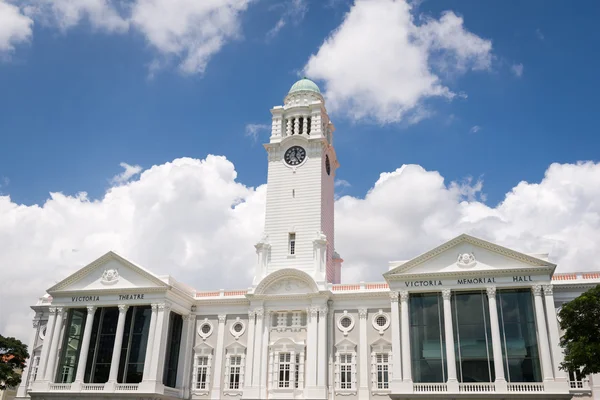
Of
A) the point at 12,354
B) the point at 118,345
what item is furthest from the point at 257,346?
the point at 12,354

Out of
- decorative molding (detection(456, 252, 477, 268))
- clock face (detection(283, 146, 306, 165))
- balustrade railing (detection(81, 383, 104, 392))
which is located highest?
clock face (detection(283, 146, 306, 165))

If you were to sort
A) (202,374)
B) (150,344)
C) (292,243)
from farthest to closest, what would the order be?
(292,243) < (202,374) < (150,344)

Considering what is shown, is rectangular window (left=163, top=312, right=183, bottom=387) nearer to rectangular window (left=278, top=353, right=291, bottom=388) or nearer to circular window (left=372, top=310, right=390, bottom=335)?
rectangular window (left=278, top=353, right=291, bottom=388)

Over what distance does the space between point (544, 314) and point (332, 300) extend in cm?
1548

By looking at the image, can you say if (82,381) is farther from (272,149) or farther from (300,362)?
(272,149)

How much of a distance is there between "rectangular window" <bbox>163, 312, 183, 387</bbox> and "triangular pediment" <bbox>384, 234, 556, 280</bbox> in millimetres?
18225

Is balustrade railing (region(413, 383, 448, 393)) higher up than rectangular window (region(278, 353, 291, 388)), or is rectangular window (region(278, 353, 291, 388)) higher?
rectangular window (region(278, 353, 291, 388))

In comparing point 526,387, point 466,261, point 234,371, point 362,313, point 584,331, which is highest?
point 466,261

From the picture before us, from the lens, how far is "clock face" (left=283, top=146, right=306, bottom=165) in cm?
5206

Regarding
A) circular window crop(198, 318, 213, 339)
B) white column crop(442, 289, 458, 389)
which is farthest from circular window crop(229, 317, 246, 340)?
white column crop(442, 289, 458, 389)

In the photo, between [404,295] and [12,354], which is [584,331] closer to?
[404,295]

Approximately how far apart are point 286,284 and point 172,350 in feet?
35.4

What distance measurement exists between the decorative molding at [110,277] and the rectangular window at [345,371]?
19396 mm

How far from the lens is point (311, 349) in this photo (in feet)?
145
